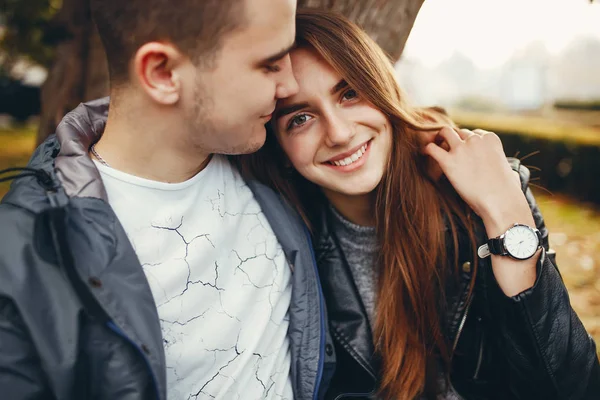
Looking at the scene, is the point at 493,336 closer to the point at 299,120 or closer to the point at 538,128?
the point at 299,120

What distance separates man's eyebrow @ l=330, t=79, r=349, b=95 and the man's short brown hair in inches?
21.1

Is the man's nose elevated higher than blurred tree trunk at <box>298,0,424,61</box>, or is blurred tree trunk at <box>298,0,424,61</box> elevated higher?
blurred tree trunk at <box>298,0,424,61</box>

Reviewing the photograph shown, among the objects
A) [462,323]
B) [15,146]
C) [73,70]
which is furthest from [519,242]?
[15,146]

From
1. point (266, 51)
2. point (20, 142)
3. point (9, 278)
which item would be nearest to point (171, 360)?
point (9, 278)

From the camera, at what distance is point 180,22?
5.94ft

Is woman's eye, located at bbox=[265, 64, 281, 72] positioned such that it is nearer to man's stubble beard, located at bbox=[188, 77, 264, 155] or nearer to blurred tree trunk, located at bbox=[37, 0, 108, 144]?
man's stubble beard, located at bbox=[188, 77, 264, 155]

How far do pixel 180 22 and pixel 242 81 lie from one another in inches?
11.6

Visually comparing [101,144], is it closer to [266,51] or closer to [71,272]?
[71,272]

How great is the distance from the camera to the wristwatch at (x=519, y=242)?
2.16m

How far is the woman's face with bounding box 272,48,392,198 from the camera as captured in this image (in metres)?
2.18

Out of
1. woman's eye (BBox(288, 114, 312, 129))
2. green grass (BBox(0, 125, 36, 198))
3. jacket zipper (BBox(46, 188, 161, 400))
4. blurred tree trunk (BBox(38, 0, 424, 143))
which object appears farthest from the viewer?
green grass (BBox(0, 125, 36, 198))

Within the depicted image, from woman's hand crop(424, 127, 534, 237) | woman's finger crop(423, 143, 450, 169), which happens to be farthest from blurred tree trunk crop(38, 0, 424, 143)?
woman's hand crop(424, 127, 534, 237)

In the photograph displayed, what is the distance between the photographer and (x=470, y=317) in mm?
2467

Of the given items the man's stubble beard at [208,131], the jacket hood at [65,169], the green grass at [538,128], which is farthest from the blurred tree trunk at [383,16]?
the green grass at [538,128]
